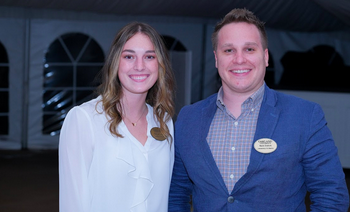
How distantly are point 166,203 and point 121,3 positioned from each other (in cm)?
492

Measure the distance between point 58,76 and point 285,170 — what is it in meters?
5.80

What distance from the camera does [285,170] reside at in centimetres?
158

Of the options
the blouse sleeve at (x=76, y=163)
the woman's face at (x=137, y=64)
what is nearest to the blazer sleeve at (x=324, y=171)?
the woman's face at (x=137, y=64)

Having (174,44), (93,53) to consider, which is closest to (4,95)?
(93,53)

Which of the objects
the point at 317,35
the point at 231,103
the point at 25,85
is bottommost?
the point at 25,85

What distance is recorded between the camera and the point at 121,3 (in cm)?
638

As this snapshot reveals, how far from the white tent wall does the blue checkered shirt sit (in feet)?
18.2

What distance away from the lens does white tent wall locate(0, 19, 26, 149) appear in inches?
259

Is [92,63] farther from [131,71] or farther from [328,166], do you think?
[328,166]

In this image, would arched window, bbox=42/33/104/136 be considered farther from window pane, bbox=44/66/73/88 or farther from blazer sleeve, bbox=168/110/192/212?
blazer sleeve, bbox=168/110/192/212

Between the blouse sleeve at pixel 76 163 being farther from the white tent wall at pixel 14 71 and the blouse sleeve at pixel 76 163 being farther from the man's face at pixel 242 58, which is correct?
the white tent wall at pixel 14 71

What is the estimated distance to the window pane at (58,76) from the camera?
6.84 meters

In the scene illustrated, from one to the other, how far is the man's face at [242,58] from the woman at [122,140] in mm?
343

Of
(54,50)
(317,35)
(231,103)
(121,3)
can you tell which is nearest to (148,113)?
(231,103)
